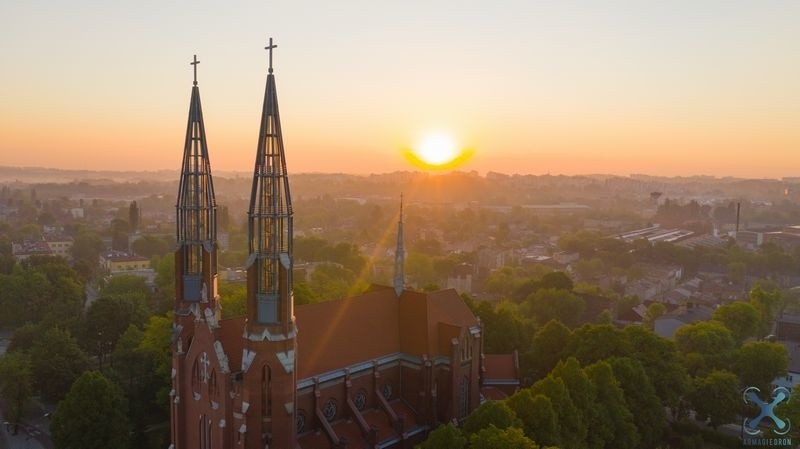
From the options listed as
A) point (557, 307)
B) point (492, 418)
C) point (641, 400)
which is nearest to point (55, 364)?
point (492, 418)

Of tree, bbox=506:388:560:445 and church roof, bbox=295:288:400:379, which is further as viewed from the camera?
church roof, bbox=295:288:400:379

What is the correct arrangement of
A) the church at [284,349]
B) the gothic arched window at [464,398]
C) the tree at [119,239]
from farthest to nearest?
the tree at [119,239] → the gothic arched window at [464,398] → the church at [284,349]

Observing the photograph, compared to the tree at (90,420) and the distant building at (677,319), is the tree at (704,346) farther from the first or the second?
the tree at (90,420)

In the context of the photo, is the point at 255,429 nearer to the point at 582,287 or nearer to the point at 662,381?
the point at 662,381

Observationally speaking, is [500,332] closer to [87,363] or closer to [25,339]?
[87,363]

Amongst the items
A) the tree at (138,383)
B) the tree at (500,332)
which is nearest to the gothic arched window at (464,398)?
the tree at (500,332)

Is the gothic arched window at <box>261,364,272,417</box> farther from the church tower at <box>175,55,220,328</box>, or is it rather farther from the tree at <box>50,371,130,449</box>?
the tree at <box>50,371,130,449</box>

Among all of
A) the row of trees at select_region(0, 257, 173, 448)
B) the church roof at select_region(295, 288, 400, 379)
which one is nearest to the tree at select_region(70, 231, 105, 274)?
the row of trees at select_region(0, 257, 173, 448)
